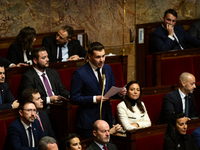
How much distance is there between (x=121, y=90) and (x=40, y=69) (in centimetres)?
98

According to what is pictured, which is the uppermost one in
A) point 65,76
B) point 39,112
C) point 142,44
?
point 142,44

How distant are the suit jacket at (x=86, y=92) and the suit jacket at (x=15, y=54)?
1.11 meters

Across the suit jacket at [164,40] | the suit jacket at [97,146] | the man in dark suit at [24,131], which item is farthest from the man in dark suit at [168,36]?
the man in dark suit at [24,131]

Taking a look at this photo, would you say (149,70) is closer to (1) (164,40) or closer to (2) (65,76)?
(1) (164,40)

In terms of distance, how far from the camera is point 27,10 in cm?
426

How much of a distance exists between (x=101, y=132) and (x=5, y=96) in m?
0.88

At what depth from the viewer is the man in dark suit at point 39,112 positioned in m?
2.82

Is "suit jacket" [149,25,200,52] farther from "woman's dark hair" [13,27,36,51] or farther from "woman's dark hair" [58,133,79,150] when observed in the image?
"woman's dark hair" [58,133,79,150]

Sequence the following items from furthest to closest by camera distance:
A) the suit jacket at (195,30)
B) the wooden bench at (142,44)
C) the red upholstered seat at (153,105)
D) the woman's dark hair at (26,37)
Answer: the wooden bench at (142,44)
the suit jacket at (195,30)
the woman's dark hair at (26,37)
the red upholstered seat at (153,105)

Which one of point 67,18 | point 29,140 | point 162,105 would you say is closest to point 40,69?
point 29,140

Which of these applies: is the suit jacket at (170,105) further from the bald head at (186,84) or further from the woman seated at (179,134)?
the woman seated at (179,134)

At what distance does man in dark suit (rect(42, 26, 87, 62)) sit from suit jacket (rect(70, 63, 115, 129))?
1148 mm

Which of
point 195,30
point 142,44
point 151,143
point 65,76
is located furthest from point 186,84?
point 142,44

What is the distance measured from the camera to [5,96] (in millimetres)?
3049
